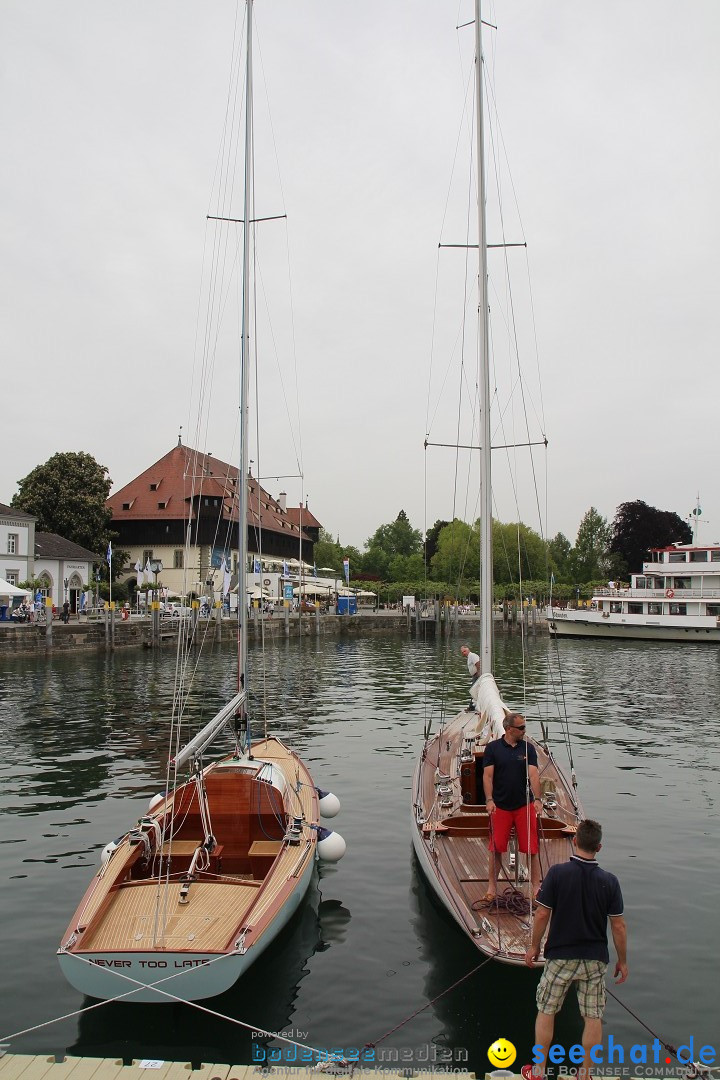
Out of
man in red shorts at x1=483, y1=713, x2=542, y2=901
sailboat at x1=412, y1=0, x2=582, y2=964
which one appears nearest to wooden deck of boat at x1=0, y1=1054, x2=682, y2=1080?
sailboat at x1=412, y1=0, x2=582, y2=964

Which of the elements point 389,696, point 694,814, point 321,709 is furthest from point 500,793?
point 389,696

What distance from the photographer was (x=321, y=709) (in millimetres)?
28297

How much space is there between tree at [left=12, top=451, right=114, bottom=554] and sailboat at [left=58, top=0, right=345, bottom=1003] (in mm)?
63594

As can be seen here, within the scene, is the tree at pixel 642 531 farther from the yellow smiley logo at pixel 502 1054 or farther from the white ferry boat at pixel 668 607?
the yellow smiley logo at pixel 502 1054

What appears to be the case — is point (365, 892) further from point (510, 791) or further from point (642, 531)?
point (642, 531)

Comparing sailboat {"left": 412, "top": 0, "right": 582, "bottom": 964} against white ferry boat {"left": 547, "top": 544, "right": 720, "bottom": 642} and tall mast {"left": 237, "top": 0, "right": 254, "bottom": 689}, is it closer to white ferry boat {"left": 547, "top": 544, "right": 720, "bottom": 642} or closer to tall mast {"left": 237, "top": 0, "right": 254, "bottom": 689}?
tall mast {"left": 237, "top": 0, "right": 254, "bottom": 689}

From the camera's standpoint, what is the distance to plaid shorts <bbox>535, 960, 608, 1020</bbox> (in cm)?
577

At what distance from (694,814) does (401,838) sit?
18.7 feet

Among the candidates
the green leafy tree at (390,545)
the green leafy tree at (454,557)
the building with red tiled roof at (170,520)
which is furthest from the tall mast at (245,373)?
the green leafy tree at (390,545)

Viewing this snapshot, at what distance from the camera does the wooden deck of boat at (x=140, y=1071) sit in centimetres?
580

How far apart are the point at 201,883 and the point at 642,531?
97.8m

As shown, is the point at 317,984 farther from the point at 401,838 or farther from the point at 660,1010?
the point at 401,838

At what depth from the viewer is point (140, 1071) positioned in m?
5.89

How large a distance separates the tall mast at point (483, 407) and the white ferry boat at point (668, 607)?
1918 inches
